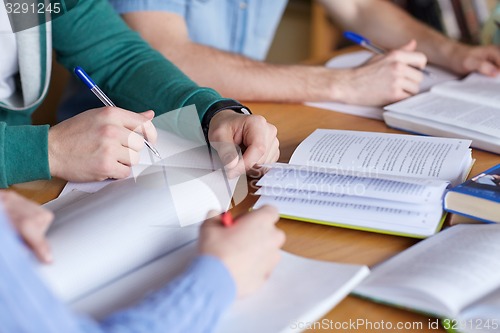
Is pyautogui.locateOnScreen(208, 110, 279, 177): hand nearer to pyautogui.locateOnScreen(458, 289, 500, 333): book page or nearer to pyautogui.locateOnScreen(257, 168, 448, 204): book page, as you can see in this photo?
pyautogui.locateOnScreen(257, 168, 448, 204): book page

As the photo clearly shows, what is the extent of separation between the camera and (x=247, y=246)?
0.61 m

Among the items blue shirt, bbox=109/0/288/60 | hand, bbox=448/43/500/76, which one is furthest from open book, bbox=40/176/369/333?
hand, bbox=448/43/500/76

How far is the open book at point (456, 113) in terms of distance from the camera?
1035 millimetres

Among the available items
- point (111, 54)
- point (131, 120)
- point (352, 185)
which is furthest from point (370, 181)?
point (111, 54)

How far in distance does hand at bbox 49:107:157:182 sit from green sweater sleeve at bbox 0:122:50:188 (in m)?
0.01

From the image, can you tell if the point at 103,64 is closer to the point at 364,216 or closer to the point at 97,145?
the point at 97,145

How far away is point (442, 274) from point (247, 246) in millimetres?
201

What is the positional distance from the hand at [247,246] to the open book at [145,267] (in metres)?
0.03

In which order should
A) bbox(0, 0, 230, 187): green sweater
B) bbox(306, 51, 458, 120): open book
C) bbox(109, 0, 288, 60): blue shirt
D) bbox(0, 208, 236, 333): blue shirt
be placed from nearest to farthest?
bbox(0, 208, 236, 333): blue shirt < bbox(0, 0, 230, 187): green sweater < bbox(306, 51, 458, 120): open book < bbox(109, 0, 288, 60): blue shirt

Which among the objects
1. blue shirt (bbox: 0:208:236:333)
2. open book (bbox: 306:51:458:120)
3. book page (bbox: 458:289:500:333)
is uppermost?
blue shirt (bbox: 0:208:236:333)

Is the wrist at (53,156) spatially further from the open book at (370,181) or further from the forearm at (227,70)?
the forearm at (227,70)

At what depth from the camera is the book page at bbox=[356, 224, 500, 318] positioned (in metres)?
0.62

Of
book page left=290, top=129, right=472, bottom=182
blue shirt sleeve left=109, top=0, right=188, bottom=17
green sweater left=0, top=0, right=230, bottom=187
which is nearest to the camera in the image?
book page left=290, top=129, right=472, bottom=182

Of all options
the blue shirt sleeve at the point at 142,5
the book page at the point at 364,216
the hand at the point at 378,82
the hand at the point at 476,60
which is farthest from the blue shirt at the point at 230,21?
the book page at the point at 364,216
